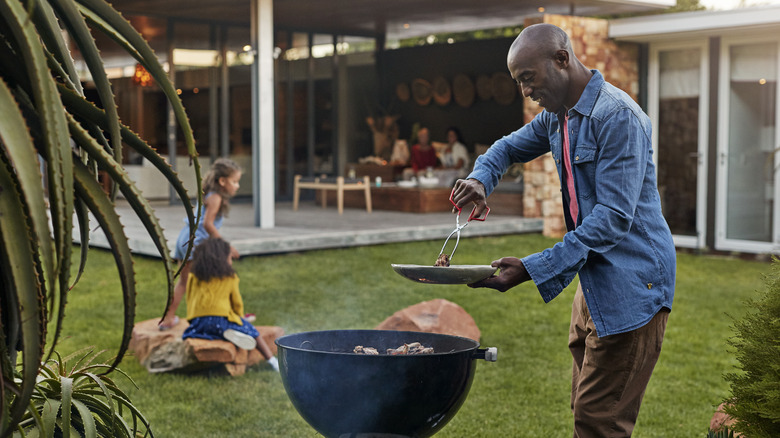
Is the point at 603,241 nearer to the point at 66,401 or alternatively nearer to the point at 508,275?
the point at 508,275

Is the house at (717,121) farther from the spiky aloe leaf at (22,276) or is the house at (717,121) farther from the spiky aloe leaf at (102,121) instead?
the spiky aloe leaf at (22,276)

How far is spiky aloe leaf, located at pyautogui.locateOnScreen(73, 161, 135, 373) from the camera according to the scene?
1.68 metres

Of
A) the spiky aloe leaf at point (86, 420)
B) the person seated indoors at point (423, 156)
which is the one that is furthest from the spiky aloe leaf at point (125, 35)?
the person seated indoors at point (423, 156)

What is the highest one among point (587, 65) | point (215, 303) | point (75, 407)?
point (587, 65)

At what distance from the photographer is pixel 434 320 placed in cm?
577

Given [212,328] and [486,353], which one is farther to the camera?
[212,328]

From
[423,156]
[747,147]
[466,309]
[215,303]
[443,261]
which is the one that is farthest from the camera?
[423,156]

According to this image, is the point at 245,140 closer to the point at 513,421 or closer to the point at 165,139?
the point at 165,139

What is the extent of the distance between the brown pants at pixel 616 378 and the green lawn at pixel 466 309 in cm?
27

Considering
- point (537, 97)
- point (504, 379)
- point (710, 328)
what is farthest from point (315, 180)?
point (537, 97)

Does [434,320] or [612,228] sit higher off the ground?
[612,228]

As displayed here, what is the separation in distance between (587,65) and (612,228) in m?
9.81

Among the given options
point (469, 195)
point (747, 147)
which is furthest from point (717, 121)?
point (469, 195)

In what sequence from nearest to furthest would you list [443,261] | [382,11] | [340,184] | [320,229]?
[443,261] < [320,229] < [340,184] < [382,11]
